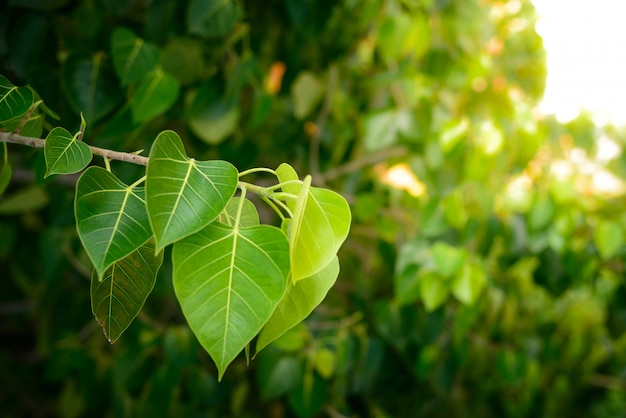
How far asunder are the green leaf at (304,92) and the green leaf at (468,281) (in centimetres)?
46

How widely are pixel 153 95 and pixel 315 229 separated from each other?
55 cm

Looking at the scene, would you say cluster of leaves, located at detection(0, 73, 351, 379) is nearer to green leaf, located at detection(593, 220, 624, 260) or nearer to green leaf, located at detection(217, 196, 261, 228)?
green leaf, located at detection(217, 196, 261, 228)

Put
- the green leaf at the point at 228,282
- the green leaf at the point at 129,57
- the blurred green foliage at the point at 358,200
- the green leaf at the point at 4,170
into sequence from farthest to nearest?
the blurred green foliage at the point at 358,200, the green leaf at the point at 129,57, the green leaf at the point at 4,170, the green leaf at the point at 228,282

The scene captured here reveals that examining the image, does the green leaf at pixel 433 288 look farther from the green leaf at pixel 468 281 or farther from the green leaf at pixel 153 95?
the green leaf at pixel 153 95

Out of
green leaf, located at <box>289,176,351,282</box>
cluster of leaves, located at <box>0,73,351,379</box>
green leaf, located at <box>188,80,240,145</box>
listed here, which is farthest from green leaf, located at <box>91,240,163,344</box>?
green leaf, located at <box>188,80,240,145</box>

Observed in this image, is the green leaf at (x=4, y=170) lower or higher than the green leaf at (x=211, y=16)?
higher

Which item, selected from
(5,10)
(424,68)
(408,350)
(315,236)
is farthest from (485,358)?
(5,10)

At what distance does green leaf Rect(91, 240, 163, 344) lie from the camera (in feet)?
1.17

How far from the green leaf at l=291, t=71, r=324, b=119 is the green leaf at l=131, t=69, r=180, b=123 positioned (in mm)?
331

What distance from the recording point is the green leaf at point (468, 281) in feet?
3.16

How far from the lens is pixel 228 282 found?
0.31m

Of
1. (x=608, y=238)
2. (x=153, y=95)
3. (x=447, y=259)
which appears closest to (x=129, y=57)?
(x=153, y=95)

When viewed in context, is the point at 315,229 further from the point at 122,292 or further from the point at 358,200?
the point at 358,200

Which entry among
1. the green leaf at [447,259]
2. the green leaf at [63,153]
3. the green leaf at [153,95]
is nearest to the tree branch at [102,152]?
the green leaf at [63,153]
